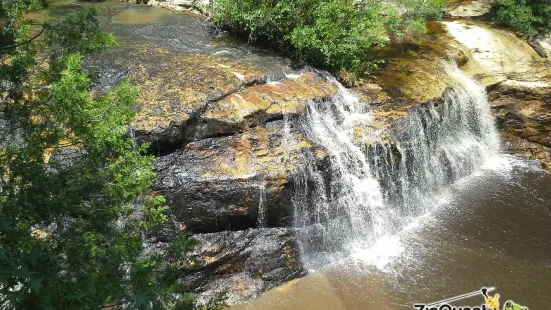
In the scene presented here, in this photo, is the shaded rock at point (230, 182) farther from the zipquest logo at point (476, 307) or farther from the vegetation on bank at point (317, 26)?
the vegetation on bank at point (317, 26)

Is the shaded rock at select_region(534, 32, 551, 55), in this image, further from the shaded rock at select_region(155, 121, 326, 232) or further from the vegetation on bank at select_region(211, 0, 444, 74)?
the shaded rock at select_region(155, 121, 326, 232)

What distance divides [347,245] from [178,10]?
11.3 m

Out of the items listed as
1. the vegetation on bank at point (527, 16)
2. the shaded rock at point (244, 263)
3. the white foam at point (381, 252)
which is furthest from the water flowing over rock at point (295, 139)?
the vegetation on bank at point (527, 16)

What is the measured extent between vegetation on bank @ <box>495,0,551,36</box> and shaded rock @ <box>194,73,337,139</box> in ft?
28.5

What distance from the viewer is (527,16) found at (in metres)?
15.0

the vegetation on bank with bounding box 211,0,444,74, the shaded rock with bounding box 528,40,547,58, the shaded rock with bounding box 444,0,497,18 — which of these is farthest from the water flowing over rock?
the shaded rock with bounding box 444,0,497,18

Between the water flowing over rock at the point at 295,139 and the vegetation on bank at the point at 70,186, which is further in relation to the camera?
the water flowing over rock at the point at 295,139

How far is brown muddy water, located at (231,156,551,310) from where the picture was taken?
305 inches

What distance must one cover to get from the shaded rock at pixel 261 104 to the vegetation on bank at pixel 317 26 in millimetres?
1030

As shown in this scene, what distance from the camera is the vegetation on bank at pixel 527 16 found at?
15086 mm

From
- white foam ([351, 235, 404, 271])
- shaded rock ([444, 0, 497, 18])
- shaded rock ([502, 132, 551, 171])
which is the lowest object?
white foam ([351, 235, 404, 271])

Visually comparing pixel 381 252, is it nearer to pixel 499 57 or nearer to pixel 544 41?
pixel 499 57

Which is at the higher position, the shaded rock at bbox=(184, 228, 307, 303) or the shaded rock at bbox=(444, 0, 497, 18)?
the shaded rock at bbox=(444, 0, 497, 18)

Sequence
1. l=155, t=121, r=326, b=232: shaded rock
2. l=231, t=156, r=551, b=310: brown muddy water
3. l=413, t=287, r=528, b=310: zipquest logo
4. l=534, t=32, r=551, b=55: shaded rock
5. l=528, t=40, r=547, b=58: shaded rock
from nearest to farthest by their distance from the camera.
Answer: l=413, t=287, r=528, b=310: zipquest logo < l=231, t=156, r=551, b=310: brown muddy water < l=155, t=121, r=326, b=232: shaded rock < l=528, t=40, r=547, b=58: shaded rock < l=534, t=32, r=551, b=55: shaded rock
